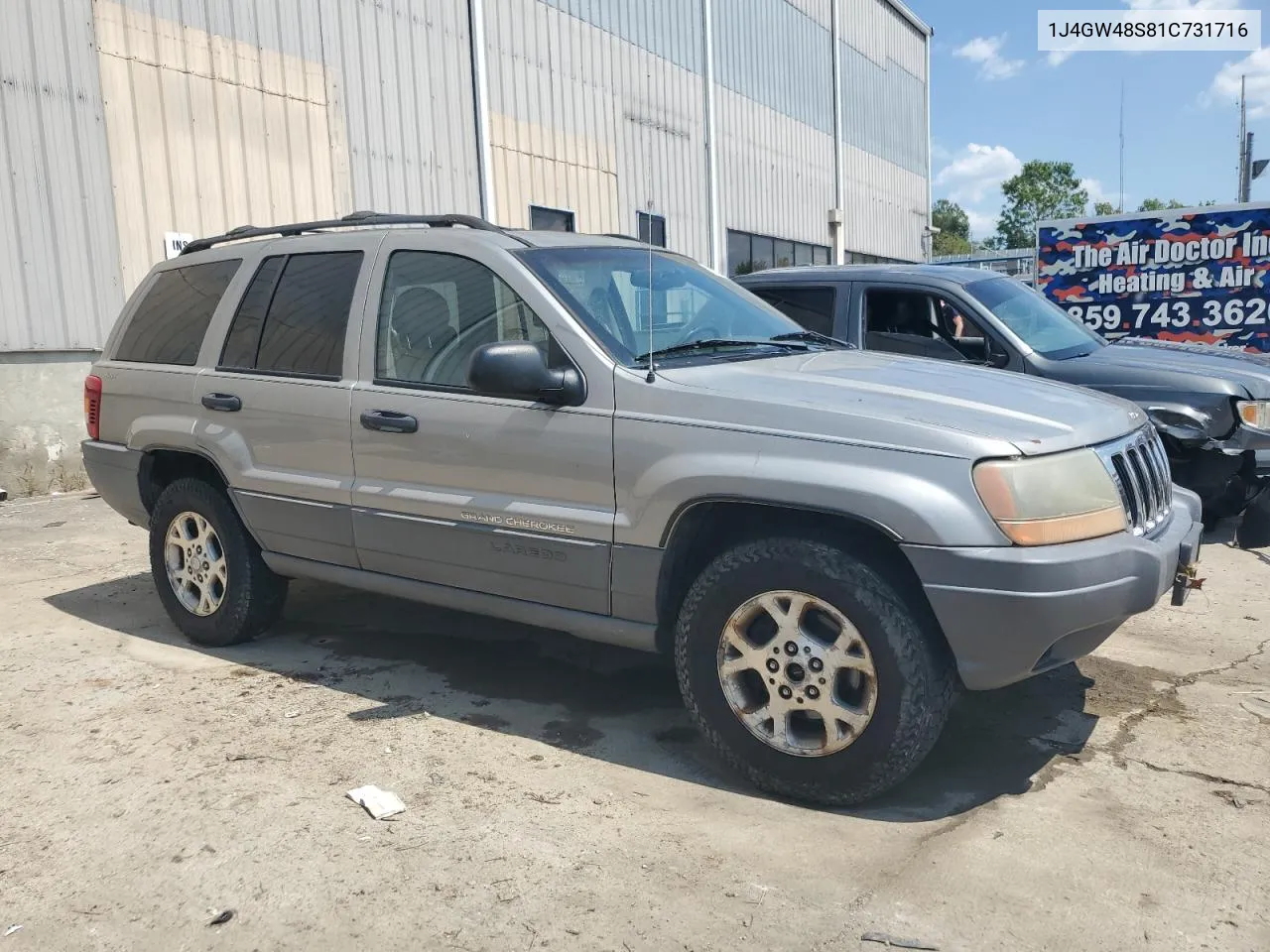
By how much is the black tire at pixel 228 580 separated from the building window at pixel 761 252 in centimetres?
1426

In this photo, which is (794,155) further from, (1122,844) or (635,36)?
(1122,844)

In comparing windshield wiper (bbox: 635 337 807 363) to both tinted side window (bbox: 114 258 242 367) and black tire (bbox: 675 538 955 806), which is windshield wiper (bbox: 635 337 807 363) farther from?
tinted side window (bbox: 114 258 242 367)

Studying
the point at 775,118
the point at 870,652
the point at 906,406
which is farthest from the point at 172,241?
the point at 775,118

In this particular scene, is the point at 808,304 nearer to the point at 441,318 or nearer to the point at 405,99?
the point at 441,318

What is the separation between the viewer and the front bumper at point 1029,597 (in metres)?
2.96

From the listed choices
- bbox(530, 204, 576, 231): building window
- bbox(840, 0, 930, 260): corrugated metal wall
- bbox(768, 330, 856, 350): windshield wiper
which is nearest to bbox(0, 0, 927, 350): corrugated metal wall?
bbox(530, 204, 576, 231): building window

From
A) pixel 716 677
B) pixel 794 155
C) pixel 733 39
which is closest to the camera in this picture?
pixel 716 677

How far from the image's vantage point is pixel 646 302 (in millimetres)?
4039

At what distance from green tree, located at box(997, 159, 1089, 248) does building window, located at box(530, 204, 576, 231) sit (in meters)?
78.1

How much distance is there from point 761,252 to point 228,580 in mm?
16999

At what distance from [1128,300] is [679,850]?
1048cm

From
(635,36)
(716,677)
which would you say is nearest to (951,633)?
(716,677)

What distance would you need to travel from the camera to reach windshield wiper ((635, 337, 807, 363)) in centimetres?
375

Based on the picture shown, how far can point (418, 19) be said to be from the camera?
12414 millimetres
